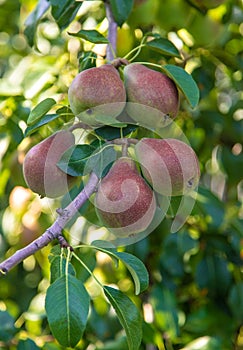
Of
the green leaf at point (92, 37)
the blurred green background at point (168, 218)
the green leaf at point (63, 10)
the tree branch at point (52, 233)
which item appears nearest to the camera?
the tree branch at point (52, 233)

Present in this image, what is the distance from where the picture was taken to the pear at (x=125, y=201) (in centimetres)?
90

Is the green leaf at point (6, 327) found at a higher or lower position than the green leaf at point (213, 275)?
higher

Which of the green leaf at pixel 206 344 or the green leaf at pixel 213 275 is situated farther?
the green leaf at pixel 213 275

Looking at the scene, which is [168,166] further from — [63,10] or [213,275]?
[213,275]

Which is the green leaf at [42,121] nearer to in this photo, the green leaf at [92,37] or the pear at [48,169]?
the pear at [48,169]

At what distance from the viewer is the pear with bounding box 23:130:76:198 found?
98 centimetres

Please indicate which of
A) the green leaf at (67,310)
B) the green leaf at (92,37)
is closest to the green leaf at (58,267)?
the green leaf at (67,310)

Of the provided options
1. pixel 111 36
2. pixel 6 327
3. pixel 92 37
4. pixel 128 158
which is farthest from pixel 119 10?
pixel 6 327

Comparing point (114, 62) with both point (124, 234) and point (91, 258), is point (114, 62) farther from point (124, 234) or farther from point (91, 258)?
point (91, 258)

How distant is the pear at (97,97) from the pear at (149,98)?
2 centimetres

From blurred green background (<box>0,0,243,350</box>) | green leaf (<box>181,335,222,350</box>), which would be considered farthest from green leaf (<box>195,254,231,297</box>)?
green leaf (<box>181,335,222,350</box>)

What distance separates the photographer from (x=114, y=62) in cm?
110

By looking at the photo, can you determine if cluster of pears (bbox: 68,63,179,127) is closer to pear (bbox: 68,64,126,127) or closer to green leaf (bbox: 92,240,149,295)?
pear (bbox: 68,64,126,127)

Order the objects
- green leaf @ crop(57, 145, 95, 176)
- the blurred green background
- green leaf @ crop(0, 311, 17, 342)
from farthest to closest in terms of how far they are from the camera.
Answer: the blurred green background
green leaf @ crop(0, 311, 17, 342)
green leaf @ crop(57, 145, 95, 176)
